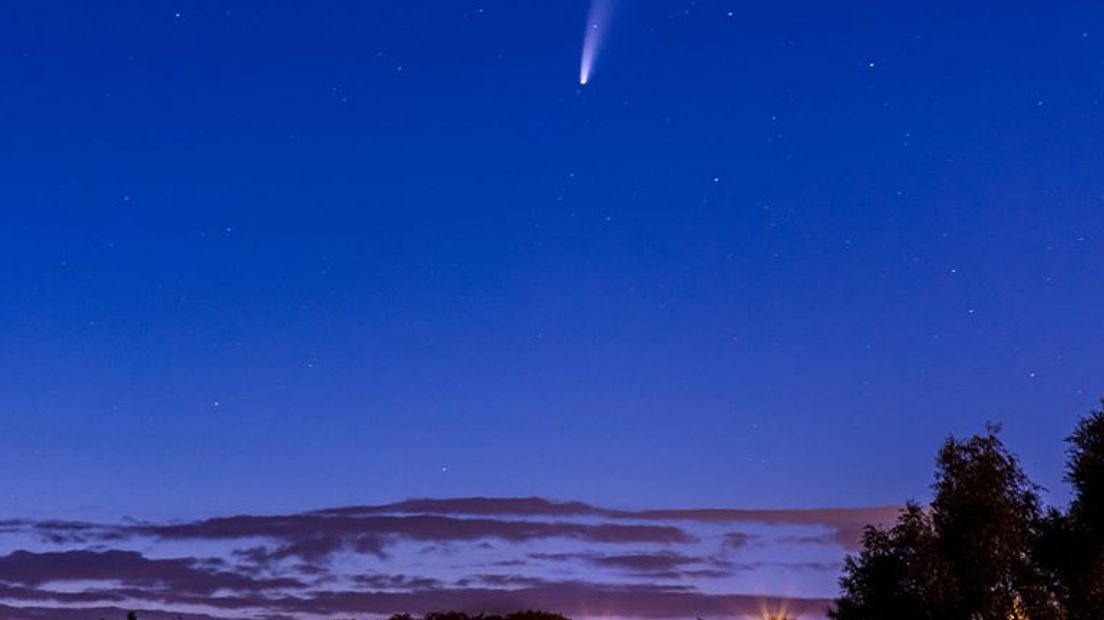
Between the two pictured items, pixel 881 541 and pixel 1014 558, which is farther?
pixel 881 541

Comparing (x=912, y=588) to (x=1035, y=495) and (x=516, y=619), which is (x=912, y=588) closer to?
(x=1035, y=495)

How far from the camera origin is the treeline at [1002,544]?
5731cm

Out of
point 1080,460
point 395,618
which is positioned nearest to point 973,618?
point 1080,460

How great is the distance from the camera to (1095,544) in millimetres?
57344

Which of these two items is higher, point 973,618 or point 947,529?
point 947,529

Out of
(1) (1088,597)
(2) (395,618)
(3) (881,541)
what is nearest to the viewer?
(1) (1088,597)

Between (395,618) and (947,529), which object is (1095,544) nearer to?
(947,529)

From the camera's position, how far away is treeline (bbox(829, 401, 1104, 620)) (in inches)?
2256

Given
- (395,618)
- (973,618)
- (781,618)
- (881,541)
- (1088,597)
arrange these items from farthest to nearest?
(395,618) < (781,618) < (881,541) < (973,618) < (1088,597)

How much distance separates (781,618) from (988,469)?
1707 inches

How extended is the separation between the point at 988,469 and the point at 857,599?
13.5 meters

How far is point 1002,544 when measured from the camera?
6028cm

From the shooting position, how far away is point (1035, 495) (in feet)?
201

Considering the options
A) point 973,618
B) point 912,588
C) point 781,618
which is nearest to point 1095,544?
point 973,618
